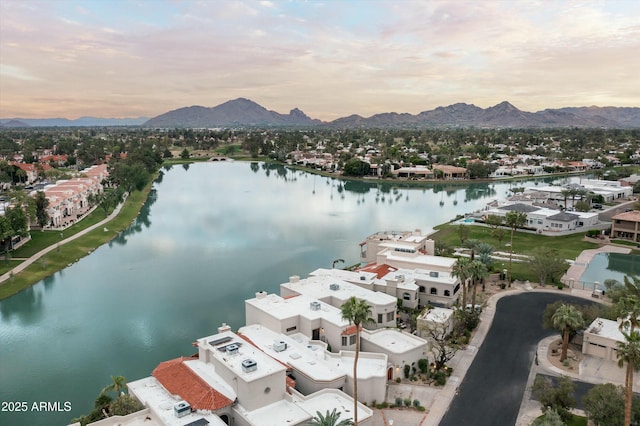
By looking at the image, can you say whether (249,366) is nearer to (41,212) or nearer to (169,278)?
(169,278)

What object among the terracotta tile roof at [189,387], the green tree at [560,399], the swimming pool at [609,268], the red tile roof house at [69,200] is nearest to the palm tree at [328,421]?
the terracotta tile roof at [189,387]

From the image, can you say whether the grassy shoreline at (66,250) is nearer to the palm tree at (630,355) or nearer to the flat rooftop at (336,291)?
the flat rooftop at (336,291)

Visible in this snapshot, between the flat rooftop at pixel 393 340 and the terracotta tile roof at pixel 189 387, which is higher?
the terracotta tile roof at pixel 189 387

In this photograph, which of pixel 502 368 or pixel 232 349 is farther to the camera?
pixel 502 368

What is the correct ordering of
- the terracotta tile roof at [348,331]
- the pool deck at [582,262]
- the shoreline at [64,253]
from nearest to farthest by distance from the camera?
the terracotta tile roof at [348,331] → the pool deck at [582,262] → the shoreline at [64,253]

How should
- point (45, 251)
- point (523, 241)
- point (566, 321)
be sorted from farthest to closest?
1. point (523, 241)
2. point (45, 251)
3. point (566, 321)

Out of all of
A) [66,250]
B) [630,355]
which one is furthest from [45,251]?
[630,355]
